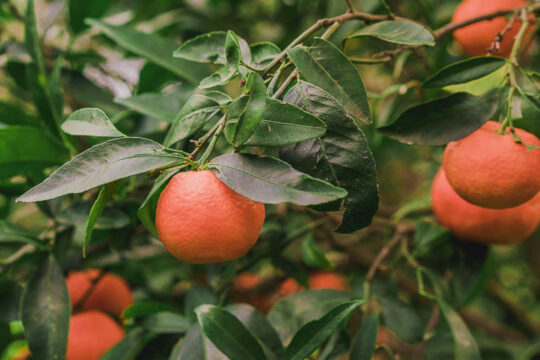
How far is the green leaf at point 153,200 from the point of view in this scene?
0.46 metres

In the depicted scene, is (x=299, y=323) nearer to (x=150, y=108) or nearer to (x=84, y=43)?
(x=150, y=108)

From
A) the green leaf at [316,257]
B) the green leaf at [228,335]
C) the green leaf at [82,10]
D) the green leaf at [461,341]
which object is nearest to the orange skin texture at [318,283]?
the green leaf at [316,257]

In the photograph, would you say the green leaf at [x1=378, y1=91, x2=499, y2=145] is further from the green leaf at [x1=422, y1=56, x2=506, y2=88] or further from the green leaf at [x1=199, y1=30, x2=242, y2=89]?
the green leaf at [x1=199, y1=30, x2=242, y2=89]

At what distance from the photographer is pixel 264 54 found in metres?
0.54

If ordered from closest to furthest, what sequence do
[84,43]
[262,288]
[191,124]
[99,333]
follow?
[191,124] < [99,333] < [262,288] < [84,43]

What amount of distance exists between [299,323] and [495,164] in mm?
356

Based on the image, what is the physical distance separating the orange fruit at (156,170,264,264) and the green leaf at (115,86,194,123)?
0.85 ft

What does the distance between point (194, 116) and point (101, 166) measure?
0.12m

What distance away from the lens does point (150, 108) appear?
2.29 ft

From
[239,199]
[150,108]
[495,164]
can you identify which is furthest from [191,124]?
[495,164]

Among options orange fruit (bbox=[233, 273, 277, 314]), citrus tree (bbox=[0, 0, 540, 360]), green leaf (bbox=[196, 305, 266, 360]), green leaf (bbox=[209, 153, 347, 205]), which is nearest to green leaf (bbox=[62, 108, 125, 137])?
citrus tree (bbox=[0, 0, 540, 360])

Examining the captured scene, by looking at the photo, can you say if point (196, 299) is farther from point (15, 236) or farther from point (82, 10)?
point (82, 10)

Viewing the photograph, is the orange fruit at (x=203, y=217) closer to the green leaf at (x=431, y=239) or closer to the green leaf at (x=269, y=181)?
the green leaf at (x=269, y=181)

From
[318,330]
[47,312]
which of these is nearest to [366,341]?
[318,330]
